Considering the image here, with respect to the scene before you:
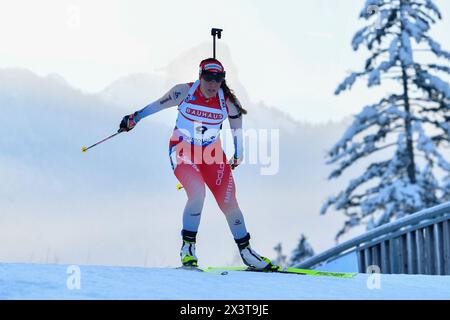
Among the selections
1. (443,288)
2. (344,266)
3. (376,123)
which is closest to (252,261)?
(443,288)

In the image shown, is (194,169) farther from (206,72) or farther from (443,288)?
(443,288)

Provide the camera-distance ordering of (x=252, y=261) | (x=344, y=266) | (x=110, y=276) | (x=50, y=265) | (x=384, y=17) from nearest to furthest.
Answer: (x=110, y=276), (x=50, y=265), (x=252, y=261), (x=344, y=266), (x=384, y=17)

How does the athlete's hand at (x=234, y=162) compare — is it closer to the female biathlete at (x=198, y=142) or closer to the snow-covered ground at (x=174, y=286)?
the female biathlete at (x=198, y=142)

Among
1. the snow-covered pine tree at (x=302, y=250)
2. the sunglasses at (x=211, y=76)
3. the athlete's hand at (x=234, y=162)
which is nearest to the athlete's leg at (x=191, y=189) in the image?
the athlete's hand at (x=234, y=162)

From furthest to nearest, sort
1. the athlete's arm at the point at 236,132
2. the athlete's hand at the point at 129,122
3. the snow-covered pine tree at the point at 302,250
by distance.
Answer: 1. the snow-covered pine tree at the point at 302,250
2. the athlete's arm at the point at 236,132
3. the athlete's hand at the point at 129,122

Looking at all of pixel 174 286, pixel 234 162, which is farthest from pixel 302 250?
pixel 174 286

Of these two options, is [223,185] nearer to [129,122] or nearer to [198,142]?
[198,142]

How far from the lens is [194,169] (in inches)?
257

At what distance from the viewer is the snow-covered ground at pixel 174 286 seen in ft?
15.4

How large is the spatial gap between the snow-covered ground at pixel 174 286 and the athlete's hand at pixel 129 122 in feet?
4.22

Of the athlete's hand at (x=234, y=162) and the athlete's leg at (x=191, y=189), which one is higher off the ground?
the athlete's hand at (x=234, y=162)

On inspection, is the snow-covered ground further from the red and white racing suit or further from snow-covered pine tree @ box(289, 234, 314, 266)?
snow-covered pine tree @ box(289, 234, 314, 266)

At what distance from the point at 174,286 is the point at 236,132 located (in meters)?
2.11
